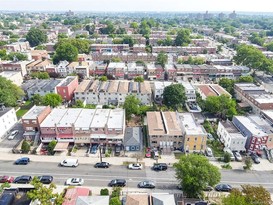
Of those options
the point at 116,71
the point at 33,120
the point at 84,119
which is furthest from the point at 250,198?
the point at 116,71

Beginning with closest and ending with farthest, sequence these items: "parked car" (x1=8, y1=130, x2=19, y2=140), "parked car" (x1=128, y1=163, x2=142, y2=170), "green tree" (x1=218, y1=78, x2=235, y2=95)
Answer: "parked car" (x1=128, y1=163, x2=142, y2=170)
"parked car" (x1=8, y1=130, x2=19, y2=140)
"green tree" (x1=218, y1=78, x2=235, y2=95)

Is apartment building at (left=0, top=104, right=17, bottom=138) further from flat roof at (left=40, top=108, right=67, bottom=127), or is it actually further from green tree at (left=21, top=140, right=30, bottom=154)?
flat roof at (left=40, top=108, right=67, bottom=127)

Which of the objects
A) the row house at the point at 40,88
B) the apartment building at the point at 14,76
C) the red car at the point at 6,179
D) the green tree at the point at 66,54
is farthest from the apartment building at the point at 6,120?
the green tree at the point at 66,54

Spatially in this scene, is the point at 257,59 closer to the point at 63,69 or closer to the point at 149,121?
the point at 149,121

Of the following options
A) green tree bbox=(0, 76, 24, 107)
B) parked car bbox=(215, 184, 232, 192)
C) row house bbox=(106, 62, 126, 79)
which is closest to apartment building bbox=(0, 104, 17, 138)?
green tree bbox=(0, 76, 24, 107)

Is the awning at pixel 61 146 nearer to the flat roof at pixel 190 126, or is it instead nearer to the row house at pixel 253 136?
the flat roof at pixel 190 126

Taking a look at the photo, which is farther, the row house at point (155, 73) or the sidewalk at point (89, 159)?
the row house at point (155, 73)
